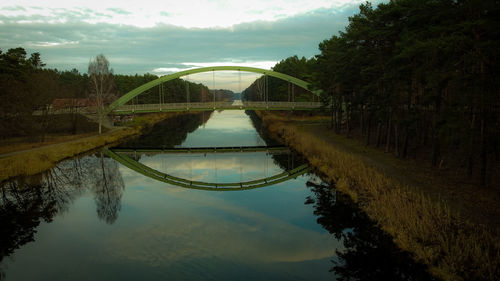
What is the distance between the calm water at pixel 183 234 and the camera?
34.5ft

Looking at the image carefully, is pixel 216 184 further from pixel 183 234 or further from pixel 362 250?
pixel 362 250

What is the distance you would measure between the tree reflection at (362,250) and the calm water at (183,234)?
0.11ft

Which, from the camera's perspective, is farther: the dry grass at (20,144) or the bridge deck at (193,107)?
the bridge deck at (193,107)

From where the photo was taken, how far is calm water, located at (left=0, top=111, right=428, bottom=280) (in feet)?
34.5

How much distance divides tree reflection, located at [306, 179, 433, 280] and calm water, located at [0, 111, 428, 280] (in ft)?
0.11

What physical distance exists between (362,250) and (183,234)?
6.71 metres

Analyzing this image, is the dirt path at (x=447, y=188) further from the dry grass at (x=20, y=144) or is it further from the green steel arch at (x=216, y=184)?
the dry grass at (x=20, y=144)

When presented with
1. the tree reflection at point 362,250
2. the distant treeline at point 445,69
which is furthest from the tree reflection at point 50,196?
the distant treeline at point 445,69

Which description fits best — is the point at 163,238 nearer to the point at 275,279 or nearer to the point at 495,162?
the point at 275,279

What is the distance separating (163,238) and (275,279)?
5.12 m

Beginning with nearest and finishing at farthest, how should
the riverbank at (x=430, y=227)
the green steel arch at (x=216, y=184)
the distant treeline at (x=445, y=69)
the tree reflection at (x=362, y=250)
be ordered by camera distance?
the riverbank at (x=430, y=227) → the tree reflection at (x=362, y=250) → the distant treeline at (x=445, y=69) → the green steel arch at (x=216, y=184)

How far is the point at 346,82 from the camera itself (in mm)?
32125

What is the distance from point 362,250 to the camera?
38.5 feet

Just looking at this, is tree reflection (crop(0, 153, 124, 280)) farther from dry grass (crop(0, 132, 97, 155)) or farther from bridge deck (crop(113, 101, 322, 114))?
bridge deck (crop(113, 101, 322, 114))
